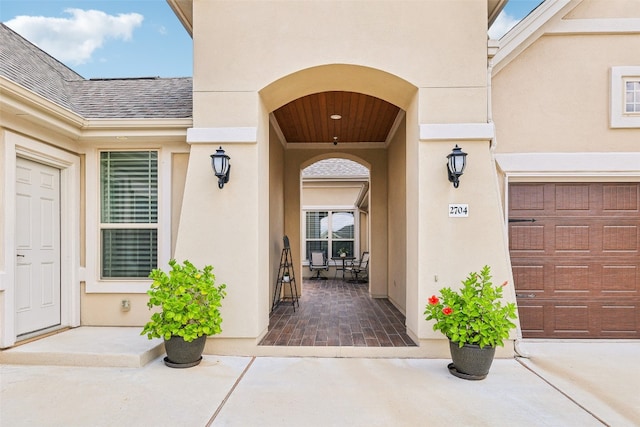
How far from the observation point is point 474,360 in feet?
11.6

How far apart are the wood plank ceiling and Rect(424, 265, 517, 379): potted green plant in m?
3.30

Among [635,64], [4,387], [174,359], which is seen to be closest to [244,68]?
[174,359]

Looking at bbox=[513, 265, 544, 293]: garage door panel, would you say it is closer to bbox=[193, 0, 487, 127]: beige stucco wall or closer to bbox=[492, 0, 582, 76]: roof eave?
bbox=[193, 0, 487, 127]: beige stucco wall

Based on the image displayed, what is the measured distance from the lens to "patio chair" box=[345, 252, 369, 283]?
10281mm

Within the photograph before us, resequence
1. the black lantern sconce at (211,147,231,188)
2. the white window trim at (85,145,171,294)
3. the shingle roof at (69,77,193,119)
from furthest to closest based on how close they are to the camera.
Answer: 1. the shingle roof at (69,77,193,119)
2. the white window trim at (85,145,171,294)
3. the black lantern sconce at (211,147,231,188)

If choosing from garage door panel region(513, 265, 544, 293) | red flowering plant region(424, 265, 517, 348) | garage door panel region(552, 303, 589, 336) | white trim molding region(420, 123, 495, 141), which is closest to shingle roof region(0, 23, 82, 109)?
white trim molding region(420, 123, 495, 141)

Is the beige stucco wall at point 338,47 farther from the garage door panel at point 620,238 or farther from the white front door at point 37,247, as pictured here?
the garage door panel at point 620,238

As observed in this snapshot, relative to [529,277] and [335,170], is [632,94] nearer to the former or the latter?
[529,277]

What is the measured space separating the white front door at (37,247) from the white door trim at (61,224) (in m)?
0.07

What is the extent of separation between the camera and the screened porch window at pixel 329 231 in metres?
11.9

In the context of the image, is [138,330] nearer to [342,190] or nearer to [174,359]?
[174,359]

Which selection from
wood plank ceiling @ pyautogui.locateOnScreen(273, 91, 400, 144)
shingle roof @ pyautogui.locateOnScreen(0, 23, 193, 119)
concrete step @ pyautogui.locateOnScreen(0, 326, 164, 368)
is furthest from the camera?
wood plank ceiling @ pyautogui.locateOnScreen(273, 91, 400, 144)

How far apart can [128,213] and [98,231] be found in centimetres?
48

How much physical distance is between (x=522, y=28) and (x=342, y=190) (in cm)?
785
